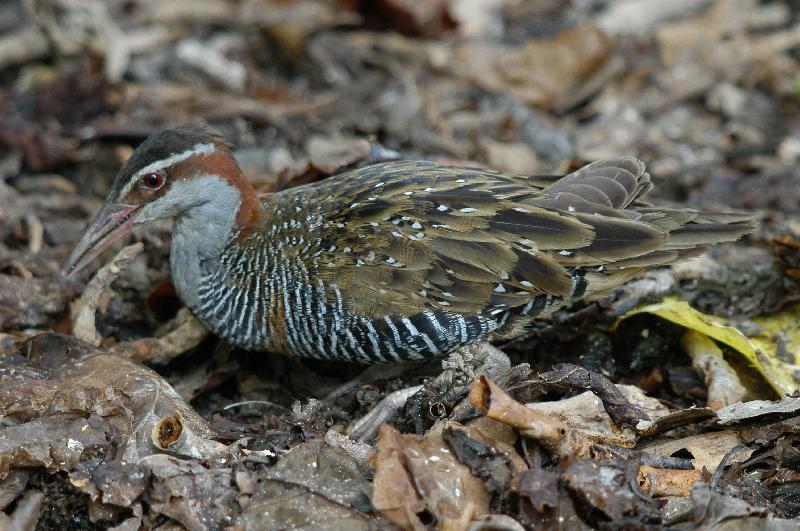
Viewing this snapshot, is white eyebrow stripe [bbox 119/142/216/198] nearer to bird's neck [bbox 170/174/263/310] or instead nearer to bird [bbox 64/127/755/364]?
bird [bbox 64/127/755/364]

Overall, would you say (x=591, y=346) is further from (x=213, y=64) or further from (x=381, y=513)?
(x=213, y=64)

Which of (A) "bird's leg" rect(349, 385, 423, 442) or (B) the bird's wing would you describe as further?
(B) the bird's wing

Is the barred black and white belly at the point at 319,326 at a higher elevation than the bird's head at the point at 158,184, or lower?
lower

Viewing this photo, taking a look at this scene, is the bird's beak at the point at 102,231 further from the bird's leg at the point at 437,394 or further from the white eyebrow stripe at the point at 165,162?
the bird's leg at the point at 437,394

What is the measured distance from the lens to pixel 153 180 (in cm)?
555

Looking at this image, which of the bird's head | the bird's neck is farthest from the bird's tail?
the bird's head

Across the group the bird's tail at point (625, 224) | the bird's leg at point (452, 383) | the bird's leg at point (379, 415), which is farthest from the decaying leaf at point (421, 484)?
the bird's tail at point (625, 224)

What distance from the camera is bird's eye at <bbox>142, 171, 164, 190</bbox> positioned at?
18.1 feet

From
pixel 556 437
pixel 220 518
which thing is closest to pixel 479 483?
pixel 556 437

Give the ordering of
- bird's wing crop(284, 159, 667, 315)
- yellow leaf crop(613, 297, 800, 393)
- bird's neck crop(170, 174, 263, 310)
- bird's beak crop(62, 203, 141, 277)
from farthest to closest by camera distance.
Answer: bird's neck crop(170, 174, 263, 310), bird's beak crop(62, 203, 141, 277), yellow leaf crop(613, 297, 800, 393), bird's wing crop(284, 159, 667, 315)

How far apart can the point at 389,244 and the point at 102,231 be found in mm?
Answer: 1668

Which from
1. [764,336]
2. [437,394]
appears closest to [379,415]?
[437,394]

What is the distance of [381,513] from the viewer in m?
4.18

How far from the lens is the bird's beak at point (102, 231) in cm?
559
